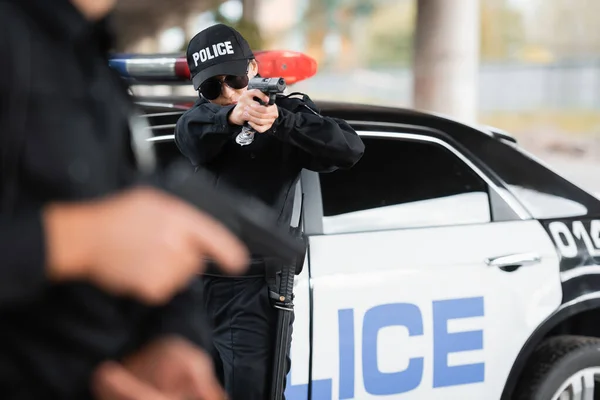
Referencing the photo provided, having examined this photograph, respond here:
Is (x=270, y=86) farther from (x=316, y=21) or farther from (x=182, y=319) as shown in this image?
(x=316, y=21)

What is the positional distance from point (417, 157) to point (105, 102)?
2.14 meters

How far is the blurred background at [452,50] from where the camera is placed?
696cm

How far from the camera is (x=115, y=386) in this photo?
0.94 m

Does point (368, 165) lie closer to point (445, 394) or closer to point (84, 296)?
point (445, 394)

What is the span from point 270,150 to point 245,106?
0.73ft

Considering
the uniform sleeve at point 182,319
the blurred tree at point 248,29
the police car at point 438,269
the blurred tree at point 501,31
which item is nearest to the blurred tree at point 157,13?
the blurred tree at point 248,29

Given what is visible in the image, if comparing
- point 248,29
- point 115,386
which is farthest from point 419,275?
point 248,29

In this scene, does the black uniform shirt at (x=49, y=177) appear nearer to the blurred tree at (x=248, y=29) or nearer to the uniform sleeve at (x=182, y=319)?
the uniform sleeve at (x=182, y=319)

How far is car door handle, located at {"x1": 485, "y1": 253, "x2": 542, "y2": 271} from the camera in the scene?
2.88 meters

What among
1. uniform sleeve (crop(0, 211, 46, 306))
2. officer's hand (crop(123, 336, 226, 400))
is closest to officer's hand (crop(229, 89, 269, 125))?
officer's hand (crop(123, 336, 226, 400))

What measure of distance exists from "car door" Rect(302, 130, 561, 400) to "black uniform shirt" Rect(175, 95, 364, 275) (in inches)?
14.2

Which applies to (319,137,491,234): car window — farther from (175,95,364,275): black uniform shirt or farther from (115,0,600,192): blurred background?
(115,0,600,192): blurred background

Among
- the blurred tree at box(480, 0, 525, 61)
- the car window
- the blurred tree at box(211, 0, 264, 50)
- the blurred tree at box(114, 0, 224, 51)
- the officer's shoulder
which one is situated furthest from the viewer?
the blurred tree at box(480, 0, 525, 61)

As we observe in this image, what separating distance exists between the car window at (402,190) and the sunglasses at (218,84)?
0.52 meters
